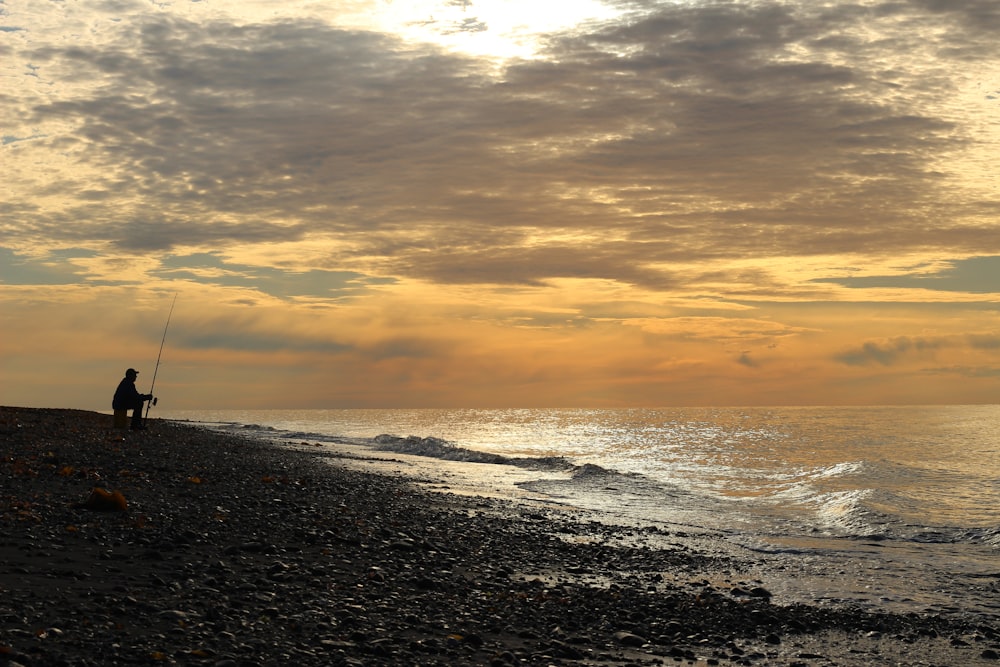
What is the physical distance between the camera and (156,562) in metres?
10.4

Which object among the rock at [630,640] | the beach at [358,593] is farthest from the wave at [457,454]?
the rock at [630,640]

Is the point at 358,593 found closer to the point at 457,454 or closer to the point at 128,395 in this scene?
the point at 128,395

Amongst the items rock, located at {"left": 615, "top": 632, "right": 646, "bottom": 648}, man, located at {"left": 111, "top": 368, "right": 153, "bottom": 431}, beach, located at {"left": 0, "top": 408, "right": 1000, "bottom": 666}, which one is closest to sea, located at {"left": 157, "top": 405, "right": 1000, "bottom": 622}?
beach, located at {"left": 0, "top": 408, "right": 1000, "bottom": 666}

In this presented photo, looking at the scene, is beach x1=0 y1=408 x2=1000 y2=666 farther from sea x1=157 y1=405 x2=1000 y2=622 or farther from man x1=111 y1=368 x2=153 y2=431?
man x1=111 y1=368 x2=153 y2=431

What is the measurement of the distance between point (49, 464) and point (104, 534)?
7620mm

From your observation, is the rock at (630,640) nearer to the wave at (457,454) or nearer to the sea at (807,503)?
the sea at (807,503)

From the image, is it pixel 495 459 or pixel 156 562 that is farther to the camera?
pixel 495 459

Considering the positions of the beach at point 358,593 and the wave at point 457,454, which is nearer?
the beach at point 358,593

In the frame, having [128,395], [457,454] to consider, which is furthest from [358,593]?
[457,454]

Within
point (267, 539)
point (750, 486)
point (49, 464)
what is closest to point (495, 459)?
point (750, 486)

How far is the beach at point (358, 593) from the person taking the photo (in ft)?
26.6

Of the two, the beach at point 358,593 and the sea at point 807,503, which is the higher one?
the sea at point 807,503

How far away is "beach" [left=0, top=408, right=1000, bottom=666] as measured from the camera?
809cm

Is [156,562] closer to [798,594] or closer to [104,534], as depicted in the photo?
[104,534]
